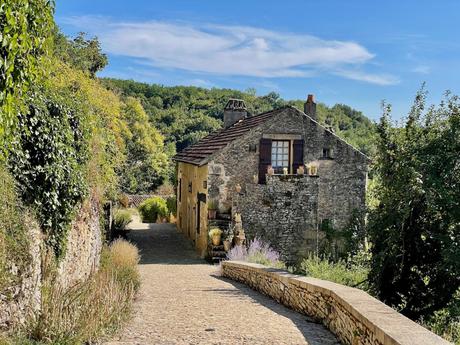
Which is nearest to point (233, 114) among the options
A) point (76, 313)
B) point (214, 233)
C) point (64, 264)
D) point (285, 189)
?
point (285, 189)

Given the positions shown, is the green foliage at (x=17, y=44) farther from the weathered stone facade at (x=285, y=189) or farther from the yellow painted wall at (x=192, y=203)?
the yellow painted wall at (x=192, y=203)

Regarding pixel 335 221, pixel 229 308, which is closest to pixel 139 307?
pixel 229 308

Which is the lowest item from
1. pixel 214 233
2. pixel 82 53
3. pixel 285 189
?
pixel 214 233

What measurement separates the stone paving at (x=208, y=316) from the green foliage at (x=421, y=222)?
8.57ft

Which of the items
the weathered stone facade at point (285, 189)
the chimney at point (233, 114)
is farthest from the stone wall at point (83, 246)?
the chimney at point (233, 114)

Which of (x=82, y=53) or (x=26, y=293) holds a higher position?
(x=82, y=53)

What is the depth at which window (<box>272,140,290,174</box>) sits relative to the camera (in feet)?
64.6

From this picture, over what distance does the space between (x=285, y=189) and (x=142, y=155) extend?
99.2 feet

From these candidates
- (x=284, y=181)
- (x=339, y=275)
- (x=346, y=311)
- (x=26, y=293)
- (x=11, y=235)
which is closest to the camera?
(x=11, y=235)

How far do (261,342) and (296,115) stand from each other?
45.9ft

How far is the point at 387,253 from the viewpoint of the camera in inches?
403

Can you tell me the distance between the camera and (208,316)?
8.45 meters

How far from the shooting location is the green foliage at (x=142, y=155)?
46031 mm

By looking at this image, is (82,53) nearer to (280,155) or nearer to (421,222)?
(280,155)
